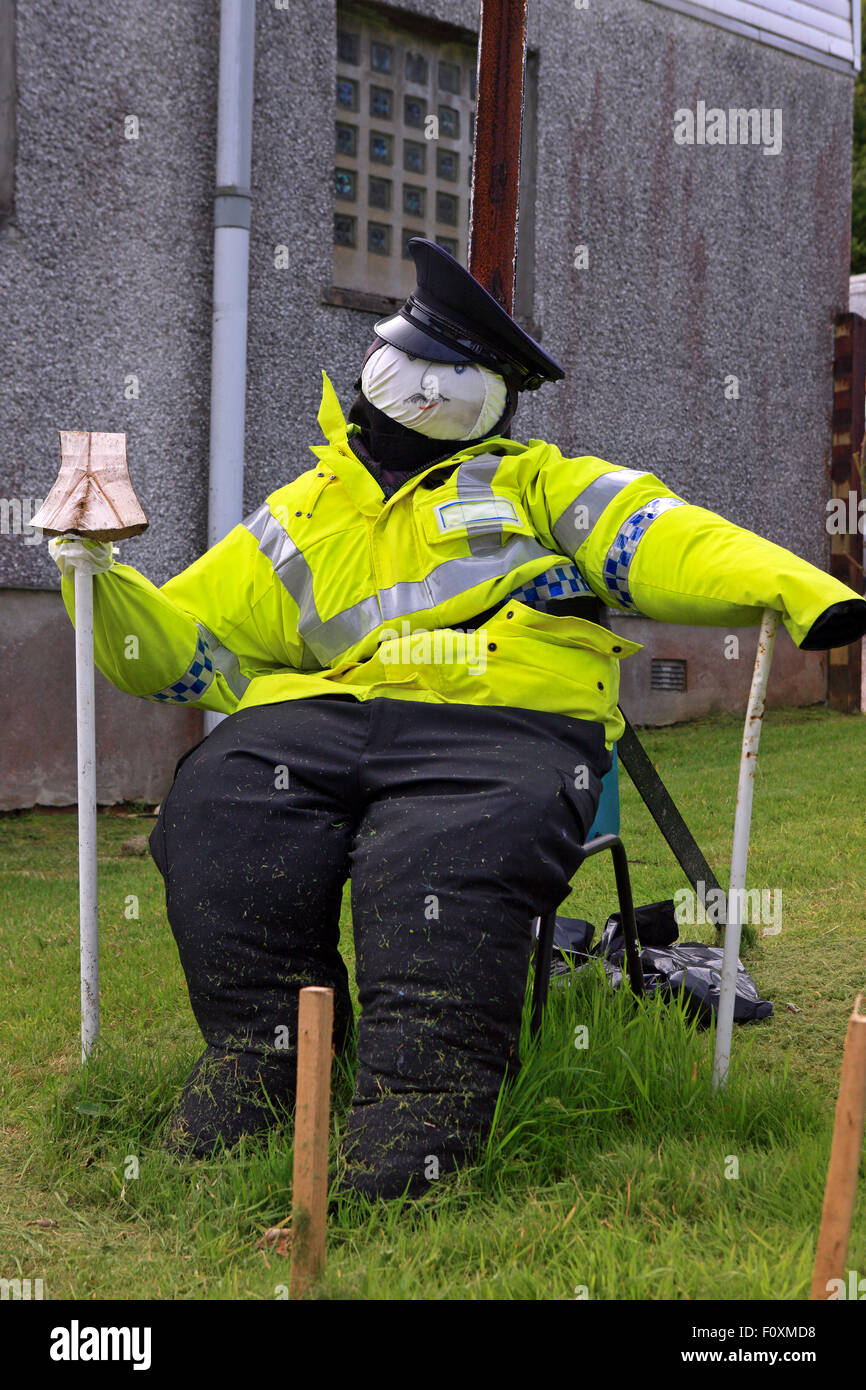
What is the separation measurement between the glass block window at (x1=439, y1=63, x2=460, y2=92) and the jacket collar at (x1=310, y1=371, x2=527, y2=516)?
5.59 m

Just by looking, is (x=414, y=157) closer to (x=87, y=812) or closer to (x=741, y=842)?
(x=87, y=812)

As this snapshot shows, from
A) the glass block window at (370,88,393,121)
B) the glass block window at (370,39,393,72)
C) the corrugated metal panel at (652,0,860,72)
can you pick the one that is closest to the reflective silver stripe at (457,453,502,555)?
the glass block window at (370,88,393,121)

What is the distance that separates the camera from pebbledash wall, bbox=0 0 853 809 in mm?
6801

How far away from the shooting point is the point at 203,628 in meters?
3.18

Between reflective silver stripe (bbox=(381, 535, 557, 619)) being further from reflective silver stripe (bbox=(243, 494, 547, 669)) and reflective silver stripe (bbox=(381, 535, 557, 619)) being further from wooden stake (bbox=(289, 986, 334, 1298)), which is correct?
wooden stake (bbox=(289, 986, 334, 1298))

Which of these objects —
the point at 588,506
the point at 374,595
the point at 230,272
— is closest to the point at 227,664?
the point at 374,595

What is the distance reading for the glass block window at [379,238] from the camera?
25.8ft

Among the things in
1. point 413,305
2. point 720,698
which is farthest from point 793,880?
point 720,698

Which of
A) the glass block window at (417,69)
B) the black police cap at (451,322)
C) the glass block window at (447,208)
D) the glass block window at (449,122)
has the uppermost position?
the glass block window at (417,69)

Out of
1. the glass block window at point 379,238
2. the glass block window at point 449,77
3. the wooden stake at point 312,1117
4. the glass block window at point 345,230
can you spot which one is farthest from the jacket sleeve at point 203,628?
the glass block window at point 449,77

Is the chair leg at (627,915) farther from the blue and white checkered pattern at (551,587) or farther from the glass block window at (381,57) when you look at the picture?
the glass block window at (381,57)

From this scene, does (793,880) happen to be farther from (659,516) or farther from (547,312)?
(547,312)

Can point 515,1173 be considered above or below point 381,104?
below

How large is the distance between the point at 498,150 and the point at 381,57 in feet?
15.1
